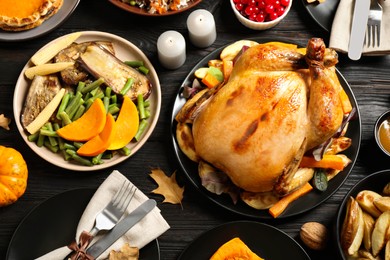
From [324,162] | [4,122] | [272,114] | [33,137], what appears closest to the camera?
[272,114]

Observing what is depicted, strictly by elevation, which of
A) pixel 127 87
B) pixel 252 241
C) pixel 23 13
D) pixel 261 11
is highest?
pixel 23 13

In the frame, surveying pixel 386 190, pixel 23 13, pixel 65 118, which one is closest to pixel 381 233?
pixel 386 190

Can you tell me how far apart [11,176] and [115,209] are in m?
0.40

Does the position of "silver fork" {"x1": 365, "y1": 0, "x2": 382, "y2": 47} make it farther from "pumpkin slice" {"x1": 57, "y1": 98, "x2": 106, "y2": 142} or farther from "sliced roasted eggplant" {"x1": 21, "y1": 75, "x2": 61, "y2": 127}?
"sliced roasted eggplant" {"x1": 21, "y1": 75, "x2": 61, "y2": 127}

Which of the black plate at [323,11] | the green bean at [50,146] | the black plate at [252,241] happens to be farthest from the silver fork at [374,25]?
the green bean at [50,146]

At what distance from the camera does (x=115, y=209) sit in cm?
240

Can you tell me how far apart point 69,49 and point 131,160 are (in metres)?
0.49

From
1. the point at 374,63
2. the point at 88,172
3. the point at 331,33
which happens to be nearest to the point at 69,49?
the point at 88,172

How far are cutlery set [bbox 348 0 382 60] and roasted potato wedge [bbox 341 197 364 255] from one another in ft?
2.17

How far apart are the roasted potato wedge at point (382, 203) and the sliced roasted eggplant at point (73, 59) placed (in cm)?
117

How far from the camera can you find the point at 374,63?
2652 mm

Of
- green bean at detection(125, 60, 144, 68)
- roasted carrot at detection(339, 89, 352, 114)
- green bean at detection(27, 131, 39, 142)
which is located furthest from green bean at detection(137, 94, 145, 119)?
roasted carrot at detection(339, 89, 352, 114)

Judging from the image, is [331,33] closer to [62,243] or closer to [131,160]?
[131,160]

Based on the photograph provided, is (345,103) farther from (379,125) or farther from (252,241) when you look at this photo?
(252,241)
